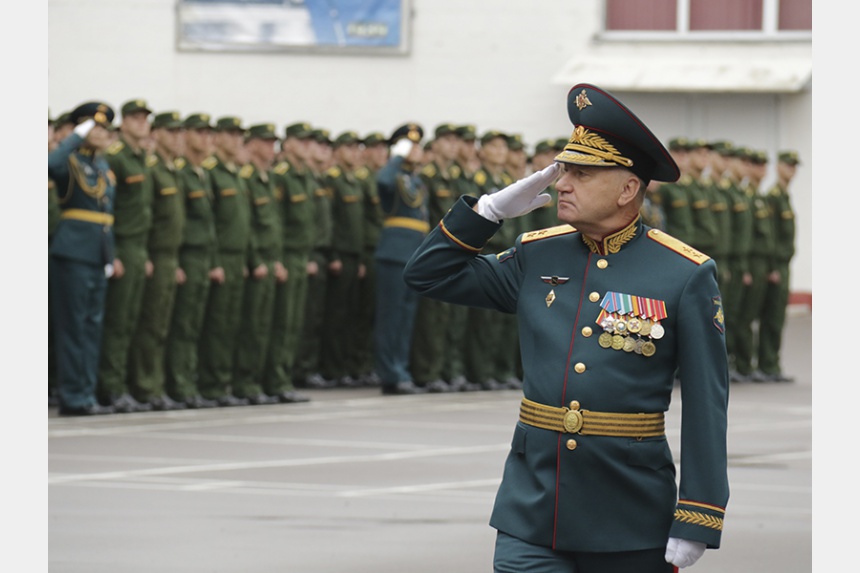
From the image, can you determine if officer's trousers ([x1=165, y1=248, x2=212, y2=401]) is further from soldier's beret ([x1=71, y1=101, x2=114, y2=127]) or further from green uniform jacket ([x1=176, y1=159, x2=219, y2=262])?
soldier's beret ([x1=71, y1=101, x2=114, y2=127])

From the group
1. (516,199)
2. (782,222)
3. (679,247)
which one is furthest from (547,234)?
(782,222)

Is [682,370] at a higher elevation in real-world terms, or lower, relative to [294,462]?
higher

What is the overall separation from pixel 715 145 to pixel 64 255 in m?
A: 8.84

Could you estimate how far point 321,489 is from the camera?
1044 centimetres

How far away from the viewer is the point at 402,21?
98.6 feet

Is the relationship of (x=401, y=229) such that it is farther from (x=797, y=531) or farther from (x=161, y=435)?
(x=797, y=531)

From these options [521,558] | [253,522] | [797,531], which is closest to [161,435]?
[253,522]

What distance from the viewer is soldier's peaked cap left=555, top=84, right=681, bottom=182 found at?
16.4 feet

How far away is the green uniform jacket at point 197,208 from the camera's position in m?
14.7

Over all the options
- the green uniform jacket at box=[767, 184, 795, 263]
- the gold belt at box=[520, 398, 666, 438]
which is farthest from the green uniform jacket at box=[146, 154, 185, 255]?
the gold belt at box=[520, 398, 666, 438]

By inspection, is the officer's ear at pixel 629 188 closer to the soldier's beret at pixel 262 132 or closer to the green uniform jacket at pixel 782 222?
the soldier's beret at pixel 262 132

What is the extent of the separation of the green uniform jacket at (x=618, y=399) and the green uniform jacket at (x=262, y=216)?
10384 mm

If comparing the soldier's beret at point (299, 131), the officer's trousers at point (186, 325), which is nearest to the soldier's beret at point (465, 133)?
the soldier's beret at point (299, 131)

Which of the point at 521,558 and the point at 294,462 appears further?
the point at 294,462
